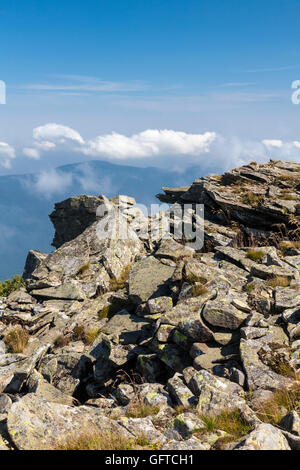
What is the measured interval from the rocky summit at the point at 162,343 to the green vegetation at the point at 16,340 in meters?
0.05

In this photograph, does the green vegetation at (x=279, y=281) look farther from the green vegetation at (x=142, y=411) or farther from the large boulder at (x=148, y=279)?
the green vegetation at (x=142, y=411)

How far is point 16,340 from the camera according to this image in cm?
1440

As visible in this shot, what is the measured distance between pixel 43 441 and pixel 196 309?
20.3ft

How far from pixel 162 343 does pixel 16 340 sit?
7687 millimetres

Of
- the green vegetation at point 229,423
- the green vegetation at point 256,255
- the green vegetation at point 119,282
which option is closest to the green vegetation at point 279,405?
the green vegetation at point 229,423

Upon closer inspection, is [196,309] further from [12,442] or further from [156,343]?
[12,442]

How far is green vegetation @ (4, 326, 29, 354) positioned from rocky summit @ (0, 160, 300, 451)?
53mm

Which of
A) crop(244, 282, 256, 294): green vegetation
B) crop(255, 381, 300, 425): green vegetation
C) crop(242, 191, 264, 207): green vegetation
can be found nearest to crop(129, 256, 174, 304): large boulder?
crop(244, 282, 256, 294): green vegetation

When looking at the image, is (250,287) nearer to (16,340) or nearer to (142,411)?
(142,411)

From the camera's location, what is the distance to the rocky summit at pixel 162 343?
668 centimetres

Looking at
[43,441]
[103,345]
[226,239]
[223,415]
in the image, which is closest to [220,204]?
[226,239]

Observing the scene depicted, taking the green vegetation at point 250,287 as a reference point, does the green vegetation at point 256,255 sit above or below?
above

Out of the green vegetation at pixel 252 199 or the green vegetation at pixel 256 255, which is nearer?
the green vegetation at pixel 256 255

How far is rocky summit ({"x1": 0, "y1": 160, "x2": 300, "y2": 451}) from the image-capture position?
21.9 ft
